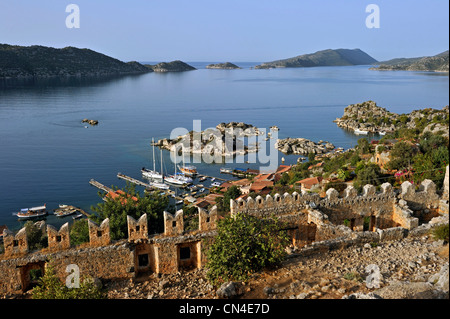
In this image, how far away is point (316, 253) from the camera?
13.6 metres

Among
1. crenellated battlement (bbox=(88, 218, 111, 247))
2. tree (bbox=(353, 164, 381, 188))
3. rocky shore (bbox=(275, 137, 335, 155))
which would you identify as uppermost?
crenellated battlement (bbox=(88, 218, 111, 247))

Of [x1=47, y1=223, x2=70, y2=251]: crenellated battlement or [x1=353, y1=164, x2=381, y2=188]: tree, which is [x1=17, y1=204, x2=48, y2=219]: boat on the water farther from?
[x1=353, y1=164, x2=381, y2=188]: tree

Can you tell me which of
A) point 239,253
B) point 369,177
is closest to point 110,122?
point 369,177

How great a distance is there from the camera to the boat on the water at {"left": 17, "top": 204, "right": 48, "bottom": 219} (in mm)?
44688

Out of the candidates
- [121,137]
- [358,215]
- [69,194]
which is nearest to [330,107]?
[121,137]

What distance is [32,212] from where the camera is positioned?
45.0 m

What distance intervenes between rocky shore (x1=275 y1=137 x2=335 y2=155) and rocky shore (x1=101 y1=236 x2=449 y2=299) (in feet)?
201

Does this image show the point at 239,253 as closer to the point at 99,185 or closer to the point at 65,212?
the point at 65,212

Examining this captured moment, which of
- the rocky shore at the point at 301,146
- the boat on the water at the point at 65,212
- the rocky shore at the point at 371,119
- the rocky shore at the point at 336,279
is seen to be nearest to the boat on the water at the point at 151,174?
the boat on the water at the point at 65,212

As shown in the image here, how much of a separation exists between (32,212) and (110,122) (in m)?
58.5

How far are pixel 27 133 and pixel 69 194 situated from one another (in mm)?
40360

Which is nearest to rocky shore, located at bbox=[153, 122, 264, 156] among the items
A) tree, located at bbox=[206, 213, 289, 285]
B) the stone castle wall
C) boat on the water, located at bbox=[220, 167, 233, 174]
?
boat on the water, located at bbox=[220, 167, 233, 174]

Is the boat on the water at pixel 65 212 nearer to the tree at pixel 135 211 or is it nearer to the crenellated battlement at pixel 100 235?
the tree at pixel 135 211

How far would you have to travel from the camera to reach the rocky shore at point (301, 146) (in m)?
75.7
